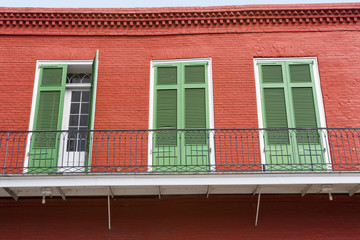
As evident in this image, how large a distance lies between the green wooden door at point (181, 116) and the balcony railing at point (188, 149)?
0.02 meters

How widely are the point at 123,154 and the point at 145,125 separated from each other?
0.82 m

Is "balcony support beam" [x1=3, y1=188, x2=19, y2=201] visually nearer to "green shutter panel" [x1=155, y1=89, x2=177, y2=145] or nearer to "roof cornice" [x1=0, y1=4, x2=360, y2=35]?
"green shutter panel" [x1=155, y1=89, x2=177, y2=145]

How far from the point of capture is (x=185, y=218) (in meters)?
9.00

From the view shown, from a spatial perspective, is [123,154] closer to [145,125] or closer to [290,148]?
[145,125]

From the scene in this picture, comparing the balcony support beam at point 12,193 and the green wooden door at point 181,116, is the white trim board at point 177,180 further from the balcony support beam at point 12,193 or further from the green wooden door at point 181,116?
the green wooden door at point 181,116

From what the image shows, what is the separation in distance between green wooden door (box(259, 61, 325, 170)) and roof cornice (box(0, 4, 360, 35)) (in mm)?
1266

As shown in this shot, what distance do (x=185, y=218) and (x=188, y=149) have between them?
58.0 inches

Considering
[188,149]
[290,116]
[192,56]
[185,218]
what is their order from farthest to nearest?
[192,56] < [290,116] < [188,149] < [185,218]

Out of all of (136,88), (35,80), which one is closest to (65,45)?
(35,80)

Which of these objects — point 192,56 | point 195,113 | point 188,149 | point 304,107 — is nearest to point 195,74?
point 192,56

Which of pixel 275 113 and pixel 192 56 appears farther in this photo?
pixel 192 56

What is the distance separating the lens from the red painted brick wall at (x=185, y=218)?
8.84 m

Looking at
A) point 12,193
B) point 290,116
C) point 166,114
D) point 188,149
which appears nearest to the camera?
point 12,193

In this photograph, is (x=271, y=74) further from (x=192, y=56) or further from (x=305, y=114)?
(x=192, y=56)
